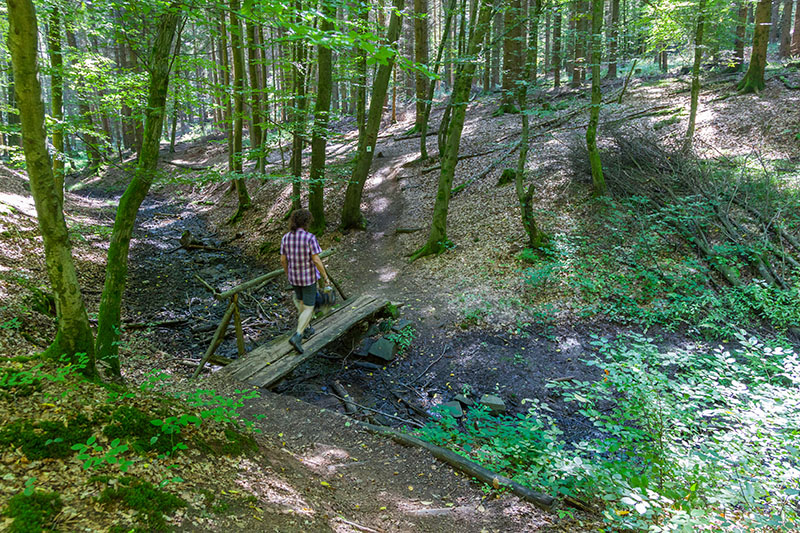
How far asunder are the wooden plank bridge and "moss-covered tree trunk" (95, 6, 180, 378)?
5.72ft

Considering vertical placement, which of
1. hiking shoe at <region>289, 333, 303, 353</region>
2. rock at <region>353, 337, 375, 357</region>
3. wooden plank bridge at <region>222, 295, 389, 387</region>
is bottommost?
rock at <region>353, 337, 375, 357</region>

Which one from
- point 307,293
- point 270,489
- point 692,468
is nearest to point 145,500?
point 270,489

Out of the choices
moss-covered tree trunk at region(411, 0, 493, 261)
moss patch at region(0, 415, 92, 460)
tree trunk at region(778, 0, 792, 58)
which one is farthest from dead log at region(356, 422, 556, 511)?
tree trunk at region(778, 0, 792, 58)

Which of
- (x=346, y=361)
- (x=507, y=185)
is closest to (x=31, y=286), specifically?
(x=346, y=361)

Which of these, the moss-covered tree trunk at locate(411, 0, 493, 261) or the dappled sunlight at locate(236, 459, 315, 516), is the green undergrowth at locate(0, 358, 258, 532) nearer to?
the dappled sunlight at locate(236, 459, 315, 516)

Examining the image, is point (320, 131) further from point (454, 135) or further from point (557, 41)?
point (557, 41)

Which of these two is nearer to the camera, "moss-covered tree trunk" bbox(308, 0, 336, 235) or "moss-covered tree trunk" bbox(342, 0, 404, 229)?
"moss-covered tree trunk" bbox(308, 0, 336, 235)

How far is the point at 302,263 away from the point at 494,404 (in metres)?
3.63

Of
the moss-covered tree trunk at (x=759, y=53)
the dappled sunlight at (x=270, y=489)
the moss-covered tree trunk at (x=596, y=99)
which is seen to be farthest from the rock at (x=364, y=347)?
the moss-covered tree trunk at (x=759, y=53)

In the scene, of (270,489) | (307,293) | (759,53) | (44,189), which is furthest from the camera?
(759,53)

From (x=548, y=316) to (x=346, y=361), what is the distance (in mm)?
4238

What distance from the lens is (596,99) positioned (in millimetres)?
10242

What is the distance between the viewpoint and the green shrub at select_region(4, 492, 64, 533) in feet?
6.31

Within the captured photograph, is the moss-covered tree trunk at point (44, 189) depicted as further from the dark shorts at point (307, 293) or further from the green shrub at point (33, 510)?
the dark shorts at point (307, 293)
